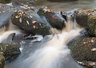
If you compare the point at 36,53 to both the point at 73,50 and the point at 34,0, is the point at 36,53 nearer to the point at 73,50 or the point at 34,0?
the point at 73,50

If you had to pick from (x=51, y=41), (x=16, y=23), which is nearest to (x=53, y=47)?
(x=51, y=41)

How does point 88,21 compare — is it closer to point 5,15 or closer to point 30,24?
point 30,24

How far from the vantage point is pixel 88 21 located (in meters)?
6.91

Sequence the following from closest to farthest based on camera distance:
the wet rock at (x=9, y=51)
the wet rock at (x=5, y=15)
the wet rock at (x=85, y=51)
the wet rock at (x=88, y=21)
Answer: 1. the wet rock at (x=85, y=51)
2. the wet rock at (x=9, y=51)
3. the wet rock at (x=88, y=21)
4. the wet rock at (x=5, y=15)

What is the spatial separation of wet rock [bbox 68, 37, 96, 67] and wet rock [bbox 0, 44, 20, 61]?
249 cm

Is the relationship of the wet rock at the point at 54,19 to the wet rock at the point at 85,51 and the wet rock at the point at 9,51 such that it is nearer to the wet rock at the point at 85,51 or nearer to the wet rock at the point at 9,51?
the wet rock at the point at 85,51

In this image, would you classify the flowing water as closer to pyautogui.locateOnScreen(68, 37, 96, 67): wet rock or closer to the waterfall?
the waterfall

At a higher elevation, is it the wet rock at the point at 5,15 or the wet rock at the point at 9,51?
the wet rock at the point at 5,15

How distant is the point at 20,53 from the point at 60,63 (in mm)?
1872

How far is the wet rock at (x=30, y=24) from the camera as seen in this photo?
782 cm

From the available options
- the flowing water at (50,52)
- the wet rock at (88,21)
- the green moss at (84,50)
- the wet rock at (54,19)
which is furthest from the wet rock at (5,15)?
the green moss at (84,50)

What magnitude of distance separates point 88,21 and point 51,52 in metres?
2.22

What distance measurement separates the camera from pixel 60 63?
6.07 meters

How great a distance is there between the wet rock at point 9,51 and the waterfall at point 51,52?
25 cm
